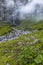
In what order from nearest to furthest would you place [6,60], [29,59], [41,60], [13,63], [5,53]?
[41,60]
[29,59]
[13,63]
[6,60]
[5,53]

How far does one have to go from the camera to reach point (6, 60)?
64.2 m

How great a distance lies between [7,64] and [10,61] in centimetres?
192

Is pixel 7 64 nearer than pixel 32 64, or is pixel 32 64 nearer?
pixel 32 64

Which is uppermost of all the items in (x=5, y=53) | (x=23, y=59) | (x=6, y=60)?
(x=23, y=59)

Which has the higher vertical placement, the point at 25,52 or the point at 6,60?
the point at 25,52

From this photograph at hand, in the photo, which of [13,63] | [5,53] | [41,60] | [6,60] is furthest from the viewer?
[5,53]

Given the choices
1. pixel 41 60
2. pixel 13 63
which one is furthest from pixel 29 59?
pixel 13 63

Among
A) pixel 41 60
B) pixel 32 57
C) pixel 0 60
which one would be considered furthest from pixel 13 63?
pixel 41 60

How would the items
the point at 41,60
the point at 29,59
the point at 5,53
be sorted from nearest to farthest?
the point at 41,60
the point at 29,59
the point at 5,53

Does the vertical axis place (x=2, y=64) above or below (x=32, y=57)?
below

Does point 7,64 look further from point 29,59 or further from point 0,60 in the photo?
point 29,59

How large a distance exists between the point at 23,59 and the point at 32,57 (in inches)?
87.5

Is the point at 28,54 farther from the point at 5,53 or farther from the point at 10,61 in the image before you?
the point at 5,53

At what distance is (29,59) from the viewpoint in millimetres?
47219
